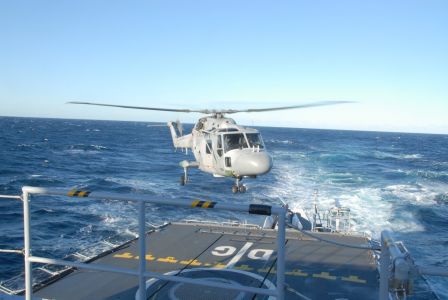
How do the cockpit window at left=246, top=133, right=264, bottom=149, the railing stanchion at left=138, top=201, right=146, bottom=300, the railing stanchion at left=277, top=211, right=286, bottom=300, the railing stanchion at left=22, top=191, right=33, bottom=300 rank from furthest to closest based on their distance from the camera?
1. the cockpit window at left=246, top=133, right=264, bottom=149
2. the railing stanchion at left=22, top=191, right=33, bottom=300
3. the railing stanchion at left=138, top=201, right=146, bottom=300
4. the railing stanchion at left=277, top=211, right=286, bottom=300

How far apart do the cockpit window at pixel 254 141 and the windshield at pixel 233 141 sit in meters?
0.34

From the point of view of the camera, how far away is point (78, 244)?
20.4 meters

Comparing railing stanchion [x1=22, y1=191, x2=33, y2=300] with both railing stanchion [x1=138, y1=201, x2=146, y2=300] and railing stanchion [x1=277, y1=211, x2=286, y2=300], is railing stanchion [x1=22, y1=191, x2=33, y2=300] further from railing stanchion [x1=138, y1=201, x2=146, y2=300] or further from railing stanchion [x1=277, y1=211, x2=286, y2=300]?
railing stanchion [x1=277, y1=211, x2=286, y2=300]

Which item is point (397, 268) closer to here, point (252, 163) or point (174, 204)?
point (174, 204)

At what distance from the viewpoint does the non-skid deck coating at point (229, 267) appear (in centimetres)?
909

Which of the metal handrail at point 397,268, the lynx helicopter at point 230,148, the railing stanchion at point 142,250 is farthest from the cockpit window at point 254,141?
the metal handrail at point 397,268

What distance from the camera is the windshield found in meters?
17.6

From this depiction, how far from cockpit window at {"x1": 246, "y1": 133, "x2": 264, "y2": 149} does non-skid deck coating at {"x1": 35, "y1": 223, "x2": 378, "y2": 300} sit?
11.9 ft

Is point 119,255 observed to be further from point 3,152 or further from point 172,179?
point 3,152

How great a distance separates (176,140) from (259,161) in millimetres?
8258

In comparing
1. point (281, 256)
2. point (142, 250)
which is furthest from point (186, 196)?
point (281, 256)

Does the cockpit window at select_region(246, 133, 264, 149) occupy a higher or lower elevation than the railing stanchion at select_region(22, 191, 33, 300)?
higher

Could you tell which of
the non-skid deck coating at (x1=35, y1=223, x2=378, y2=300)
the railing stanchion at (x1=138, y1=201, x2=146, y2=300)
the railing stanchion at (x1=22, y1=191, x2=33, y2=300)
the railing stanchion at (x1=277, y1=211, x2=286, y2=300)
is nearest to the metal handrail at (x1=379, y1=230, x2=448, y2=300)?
the railing stanchion at (x1=277, y1=211, x2=286, y2=300)

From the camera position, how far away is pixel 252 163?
16.5 m
